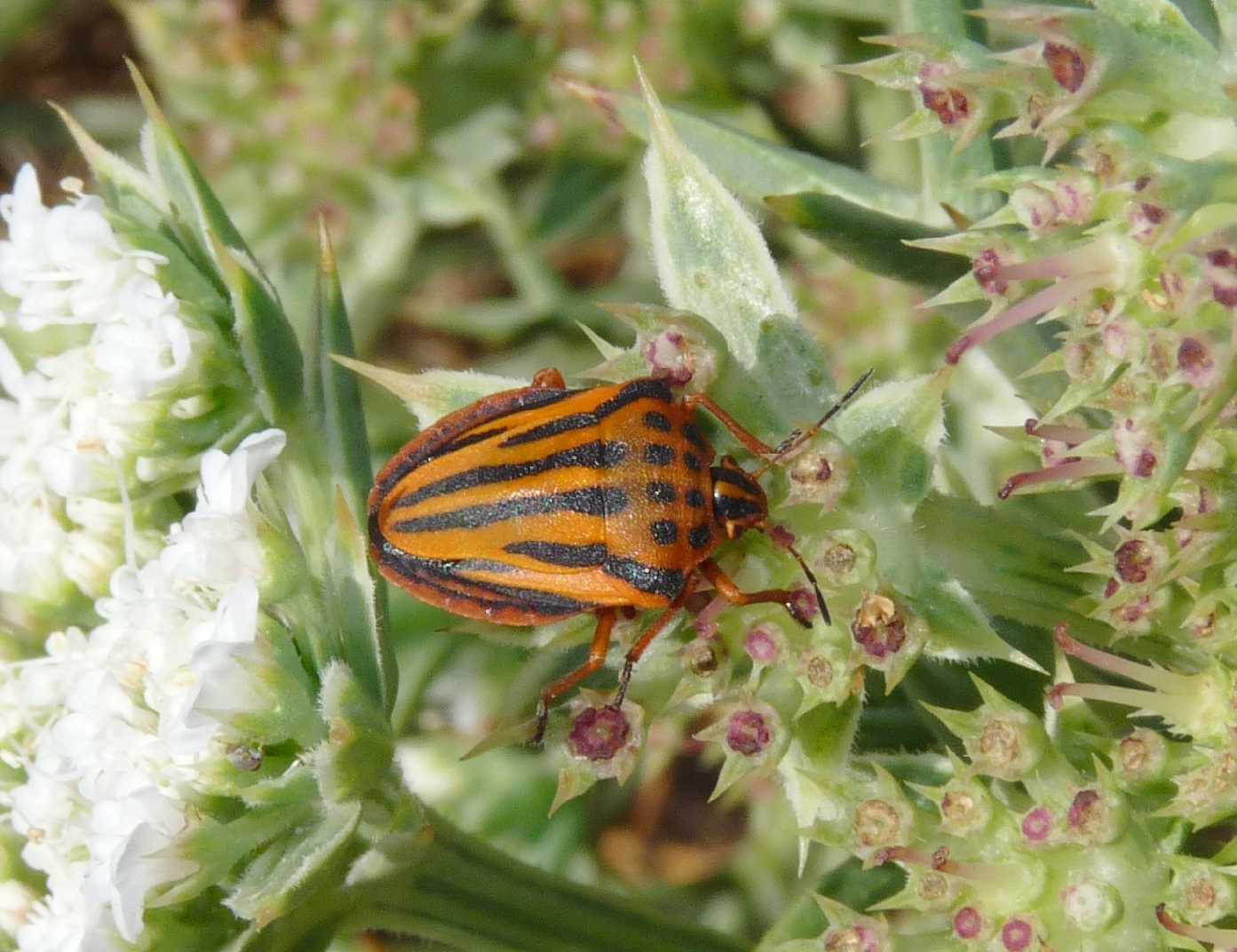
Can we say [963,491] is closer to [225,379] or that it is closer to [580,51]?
[225,379]

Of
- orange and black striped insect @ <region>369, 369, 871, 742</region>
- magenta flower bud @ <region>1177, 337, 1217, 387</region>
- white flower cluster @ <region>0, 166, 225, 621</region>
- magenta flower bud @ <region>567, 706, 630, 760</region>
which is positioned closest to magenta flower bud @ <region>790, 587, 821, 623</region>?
orange and black striped insect @ <region>369, 369, 871, 742</region>

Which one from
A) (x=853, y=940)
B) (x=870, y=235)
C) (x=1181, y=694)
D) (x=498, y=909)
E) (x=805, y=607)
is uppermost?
(x=870, y=235)

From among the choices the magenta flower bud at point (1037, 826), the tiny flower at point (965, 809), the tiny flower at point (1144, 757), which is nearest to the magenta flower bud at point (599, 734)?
the tiny flower at point (965, 809)

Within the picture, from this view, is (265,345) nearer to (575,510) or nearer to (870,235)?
(575,510)

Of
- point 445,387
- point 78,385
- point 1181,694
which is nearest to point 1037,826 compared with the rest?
point 1181,694

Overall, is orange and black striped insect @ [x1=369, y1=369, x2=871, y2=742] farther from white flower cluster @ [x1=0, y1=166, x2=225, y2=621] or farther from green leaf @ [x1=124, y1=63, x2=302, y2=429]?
white flower cluster @ [x1=0, y1=166, x2=225, y2=621]

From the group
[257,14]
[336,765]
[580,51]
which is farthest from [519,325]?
[336,765]
